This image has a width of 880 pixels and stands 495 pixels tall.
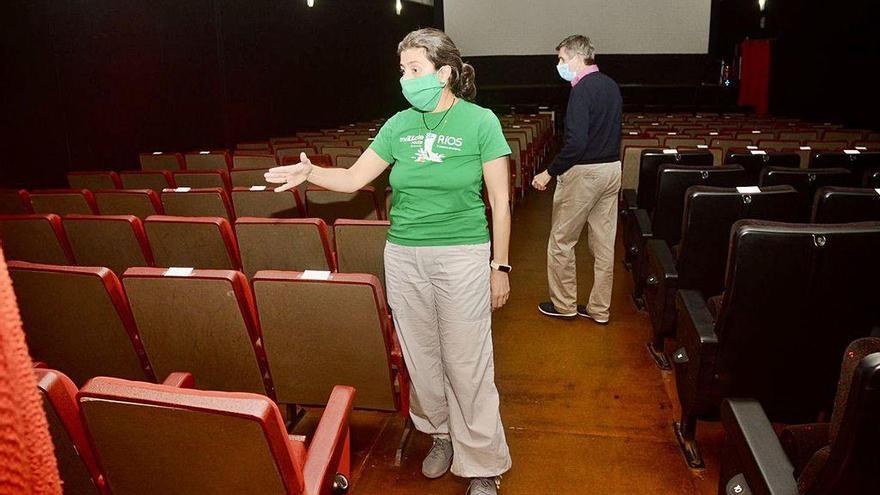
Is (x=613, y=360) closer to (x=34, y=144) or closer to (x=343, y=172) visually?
(x=343, y=172)

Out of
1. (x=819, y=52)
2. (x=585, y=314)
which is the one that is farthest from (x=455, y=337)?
(x=819, y=52)

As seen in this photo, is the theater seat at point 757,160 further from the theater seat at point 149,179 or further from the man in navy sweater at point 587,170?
the theater seat at point 149,179

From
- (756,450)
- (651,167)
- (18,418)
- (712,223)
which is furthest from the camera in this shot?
(651,167)

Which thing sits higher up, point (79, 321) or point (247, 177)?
point (247, 177)

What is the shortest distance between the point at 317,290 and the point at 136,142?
5.63 meters

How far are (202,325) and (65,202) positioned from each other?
2.00m

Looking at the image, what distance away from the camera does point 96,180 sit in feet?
14.1

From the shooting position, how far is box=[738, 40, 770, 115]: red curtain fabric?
15.0 metres

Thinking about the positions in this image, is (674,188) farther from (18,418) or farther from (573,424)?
(18,418)

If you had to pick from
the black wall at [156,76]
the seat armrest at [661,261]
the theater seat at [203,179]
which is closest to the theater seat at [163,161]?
the black wall at [156,76]

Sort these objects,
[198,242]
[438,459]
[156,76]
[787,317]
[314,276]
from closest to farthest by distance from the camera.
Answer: [787,317] → [314,276] → [438,459] → [198,242] → [156,76]

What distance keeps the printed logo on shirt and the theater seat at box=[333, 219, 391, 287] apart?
609 mm

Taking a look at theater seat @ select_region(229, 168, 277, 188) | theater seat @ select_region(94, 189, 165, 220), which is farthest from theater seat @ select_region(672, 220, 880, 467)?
theater seat @ select_region(229, 168, 277, 188)

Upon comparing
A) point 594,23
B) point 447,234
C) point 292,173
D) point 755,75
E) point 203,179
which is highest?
point 594,23
